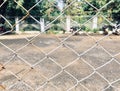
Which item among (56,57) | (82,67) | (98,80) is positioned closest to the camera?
(98,80)

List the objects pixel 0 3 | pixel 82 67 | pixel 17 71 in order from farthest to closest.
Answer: pixel 82 67
pixel 17 71
pixel 0 3

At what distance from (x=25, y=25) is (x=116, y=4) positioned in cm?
604

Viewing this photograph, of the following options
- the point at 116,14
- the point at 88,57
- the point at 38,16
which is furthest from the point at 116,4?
the point at 88,57

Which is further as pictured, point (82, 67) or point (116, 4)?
point (116, 4)

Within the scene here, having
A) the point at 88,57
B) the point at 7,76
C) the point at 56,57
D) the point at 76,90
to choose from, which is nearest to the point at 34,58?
the point at 56,57

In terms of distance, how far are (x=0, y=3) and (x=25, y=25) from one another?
18.3 metres

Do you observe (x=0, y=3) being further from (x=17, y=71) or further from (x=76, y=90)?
(x=17, y=71)

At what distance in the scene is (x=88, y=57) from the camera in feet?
28.7

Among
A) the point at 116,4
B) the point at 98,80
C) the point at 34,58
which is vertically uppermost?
the point at 98,80

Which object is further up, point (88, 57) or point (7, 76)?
point (7, 76)

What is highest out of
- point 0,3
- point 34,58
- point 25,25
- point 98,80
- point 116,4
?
point 0,3

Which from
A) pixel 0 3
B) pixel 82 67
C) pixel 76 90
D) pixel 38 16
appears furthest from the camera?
pixel 38 16

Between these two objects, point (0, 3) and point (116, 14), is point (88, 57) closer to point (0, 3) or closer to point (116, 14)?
point (0, 3)

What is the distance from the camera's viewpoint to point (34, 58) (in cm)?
848
